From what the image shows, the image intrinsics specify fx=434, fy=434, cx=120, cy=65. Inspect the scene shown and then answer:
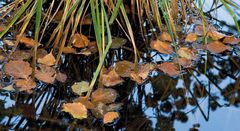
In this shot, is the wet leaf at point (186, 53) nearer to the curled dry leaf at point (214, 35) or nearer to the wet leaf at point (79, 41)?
the curled dry leaf at point (214, 35)

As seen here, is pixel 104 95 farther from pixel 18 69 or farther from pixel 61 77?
pixel 18 69

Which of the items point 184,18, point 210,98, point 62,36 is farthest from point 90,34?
point 210,98

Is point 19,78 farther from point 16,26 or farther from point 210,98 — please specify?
point 210,98

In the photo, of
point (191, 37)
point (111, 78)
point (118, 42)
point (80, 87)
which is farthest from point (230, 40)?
point (80, 87)

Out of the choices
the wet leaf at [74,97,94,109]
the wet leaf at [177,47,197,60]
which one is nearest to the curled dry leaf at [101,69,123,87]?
the wet leaf at [74,97,94,109]

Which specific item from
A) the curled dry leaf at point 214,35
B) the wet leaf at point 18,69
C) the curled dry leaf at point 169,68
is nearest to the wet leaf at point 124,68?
the curled dry leaf at point 169,68

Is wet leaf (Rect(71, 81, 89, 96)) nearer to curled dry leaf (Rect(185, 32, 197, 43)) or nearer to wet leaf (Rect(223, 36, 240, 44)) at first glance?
curled dry leaf (Rect(185, 32, 197, 43))
